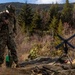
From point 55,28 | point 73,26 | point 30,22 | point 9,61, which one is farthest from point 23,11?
point 9,61

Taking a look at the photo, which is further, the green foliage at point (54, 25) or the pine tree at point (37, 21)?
the green foliage at point (54, 25)

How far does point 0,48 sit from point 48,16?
50836 millimetres

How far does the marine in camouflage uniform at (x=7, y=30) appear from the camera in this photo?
27.0ft

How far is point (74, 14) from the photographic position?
6194cm

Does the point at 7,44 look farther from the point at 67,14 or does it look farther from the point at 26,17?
the point at 67,14

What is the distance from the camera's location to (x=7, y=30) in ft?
27.4

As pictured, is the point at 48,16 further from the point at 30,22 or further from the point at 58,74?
the point at 58,74

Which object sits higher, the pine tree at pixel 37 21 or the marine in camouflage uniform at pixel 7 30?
the marine in camouflage uniform at pixel 7 30

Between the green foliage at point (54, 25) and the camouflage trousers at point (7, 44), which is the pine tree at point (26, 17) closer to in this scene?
the green foliage at point (54, 25)

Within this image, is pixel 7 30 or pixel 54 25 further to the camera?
pixel 54 25

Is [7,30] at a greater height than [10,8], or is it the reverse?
[10,8]

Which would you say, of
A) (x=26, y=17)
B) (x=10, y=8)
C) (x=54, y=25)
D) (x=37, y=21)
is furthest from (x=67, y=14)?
(x=10, y=8)

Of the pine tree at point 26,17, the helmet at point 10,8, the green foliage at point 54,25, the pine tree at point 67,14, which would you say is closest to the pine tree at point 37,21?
the pine tree at point 26,17

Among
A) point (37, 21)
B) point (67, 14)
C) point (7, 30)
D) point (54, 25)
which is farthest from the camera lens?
point (67, 14)
